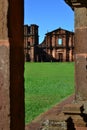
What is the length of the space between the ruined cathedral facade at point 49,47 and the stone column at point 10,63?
64250 millimetres

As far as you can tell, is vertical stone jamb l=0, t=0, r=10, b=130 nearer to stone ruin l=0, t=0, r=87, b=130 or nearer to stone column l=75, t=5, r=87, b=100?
stone ruin l=0, t=0, r=87, b=130

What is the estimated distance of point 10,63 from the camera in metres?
2.49

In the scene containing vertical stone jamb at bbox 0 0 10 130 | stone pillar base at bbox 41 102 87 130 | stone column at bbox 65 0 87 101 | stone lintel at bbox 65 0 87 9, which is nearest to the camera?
vertical stone jamb at bbox 0 0 10 130

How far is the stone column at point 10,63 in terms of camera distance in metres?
2.46

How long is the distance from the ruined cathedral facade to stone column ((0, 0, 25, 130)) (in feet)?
211

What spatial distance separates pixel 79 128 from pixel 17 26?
3.54 m

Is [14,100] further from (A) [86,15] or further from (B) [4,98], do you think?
(A) [86,15]

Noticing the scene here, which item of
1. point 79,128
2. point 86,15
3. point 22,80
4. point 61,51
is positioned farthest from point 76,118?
point 61,51

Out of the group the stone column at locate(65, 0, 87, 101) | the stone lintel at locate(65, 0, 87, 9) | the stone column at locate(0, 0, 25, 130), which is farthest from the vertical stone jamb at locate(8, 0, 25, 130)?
the stone column at locate(65, 0, 87, 101)

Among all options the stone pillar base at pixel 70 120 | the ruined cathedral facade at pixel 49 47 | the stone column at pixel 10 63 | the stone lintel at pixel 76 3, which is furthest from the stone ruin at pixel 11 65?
the ruined cathedral facade at pixel 49 47

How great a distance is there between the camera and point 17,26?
8.53ft

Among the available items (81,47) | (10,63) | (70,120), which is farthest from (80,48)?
(10,63)

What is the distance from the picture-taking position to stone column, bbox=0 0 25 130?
8.07ft

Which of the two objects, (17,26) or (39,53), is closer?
(17,26)
